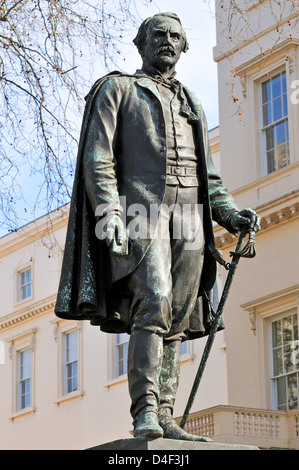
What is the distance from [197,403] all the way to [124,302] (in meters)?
26.3

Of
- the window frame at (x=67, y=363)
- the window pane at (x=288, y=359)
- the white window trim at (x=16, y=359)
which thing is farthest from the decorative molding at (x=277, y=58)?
the white window trim at (x=16, y=359)

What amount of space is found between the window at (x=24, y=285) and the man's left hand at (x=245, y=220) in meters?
35.9

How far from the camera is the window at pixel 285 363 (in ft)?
83.8

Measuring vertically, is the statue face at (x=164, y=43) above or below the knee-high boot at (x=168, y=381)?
above

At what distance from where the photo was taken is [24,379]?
144 feet

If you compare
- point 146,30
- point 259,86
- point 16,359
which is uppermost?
point 259,86

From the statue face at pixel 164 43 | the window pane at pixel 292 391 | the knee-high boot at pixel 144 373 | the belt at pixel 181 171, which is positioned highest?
the window pane at pixel 292 391

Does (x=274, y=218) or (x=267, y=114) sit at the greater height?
(x=267, y=114)

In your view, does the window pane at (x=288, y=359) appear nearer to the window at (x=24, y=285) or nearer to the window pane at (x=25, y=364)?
the window at (x=24, y=285)

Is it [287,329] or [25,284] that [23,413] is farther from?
[287,329]

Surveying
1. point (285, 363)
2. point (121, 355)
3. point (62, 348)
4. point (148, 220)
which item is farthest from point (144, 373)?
point (62, 348)

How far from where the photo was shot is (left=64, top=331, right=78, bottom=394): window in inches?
1617

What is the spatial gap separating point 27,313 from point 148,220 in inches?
1427

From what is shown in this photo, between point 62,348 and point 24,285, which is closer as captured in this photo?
point 62,348
